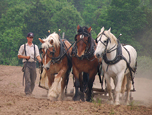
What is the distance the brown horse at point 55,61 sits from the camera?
7.71m

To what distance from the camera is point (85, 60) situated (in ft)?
25.9

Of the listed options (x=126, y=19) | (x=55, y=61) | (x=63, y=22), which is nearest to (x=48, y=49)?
(x=55, y=61)

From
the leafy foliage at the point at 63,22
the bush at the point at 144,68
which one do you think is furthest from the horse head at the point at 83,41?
the leafy foliage at the point at 63,22

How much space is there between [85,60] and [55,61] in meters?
0.83

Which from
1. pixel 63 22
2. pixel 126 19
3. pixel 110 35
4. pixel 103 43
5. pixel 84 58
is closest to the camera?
pixel 103 43

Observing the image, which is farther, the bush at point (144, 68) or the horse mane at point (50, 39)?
the bush at point (144, 68)

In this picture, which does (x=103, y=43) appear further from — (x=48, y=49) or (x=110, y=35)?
(x=48, y=49)

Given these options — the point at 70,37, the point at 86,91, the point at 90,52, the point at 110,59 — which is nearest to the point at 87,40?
the point at 90,52

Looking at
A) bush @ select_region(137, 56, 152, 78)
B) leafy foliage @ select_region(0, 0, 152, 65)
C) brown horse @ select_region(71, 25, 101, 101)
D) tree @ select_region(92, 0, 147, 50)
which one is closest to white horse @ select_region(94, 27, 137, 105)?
brown horse @ select_region(71, 25, 101, 101)

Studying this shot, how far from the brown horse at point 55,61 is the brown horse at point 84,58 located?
34 cm

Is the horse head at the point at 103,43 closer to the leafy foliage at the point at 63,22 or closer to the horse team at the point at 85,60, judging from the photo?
the horse team at the point at 85,60

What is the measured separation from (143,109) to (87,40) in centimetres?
243

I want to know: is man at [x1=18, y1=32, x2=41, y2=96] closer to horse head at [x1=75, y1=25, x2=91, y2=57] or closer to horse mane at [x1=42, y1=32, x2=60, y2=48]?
horse mane at [x1=42, y1=32, x2=60, y2=48]

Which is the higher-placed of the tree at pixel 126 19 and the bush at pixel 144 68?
the tree at pixel 126 19
